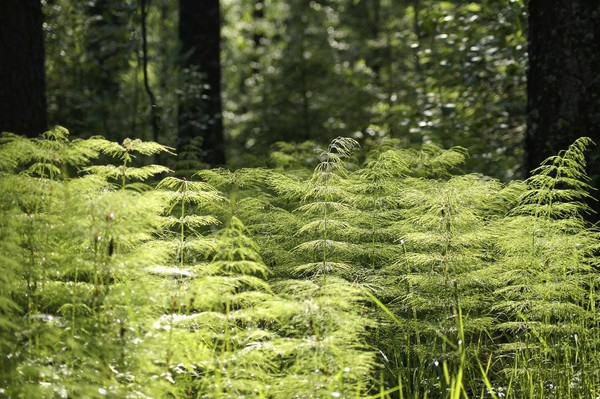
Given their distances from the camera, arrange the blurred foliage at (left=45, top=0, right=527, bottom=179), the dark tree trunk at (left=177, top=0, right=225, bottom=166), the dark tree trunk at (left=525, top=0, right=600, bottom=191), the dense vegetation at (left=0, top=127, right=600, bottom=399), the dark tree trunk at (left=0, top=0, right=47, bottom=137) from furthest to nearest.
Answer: the dark tree trunk at (left=177, top=0, right=225, bottom=166) < the blurred foliage at (left=45, top=0, right=527, bottom=179) < the dark tree trunk at (left=0, top=0, right=47, bottom=137) < the dark tree trunk at (left=525, top=0, right=600, bottom=191) < the dense vegetation at (left=0, top=127, right=600, bottom=399)

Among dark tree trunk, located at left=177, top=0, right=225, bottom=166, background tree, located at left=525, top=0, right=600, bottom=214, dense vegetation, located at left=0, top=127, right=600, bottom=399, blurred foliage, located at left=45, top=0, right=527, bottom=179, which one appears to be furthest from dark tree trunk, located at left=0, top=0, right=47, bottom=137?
background tree, located at left=525, top=0, right=600, bottom=214

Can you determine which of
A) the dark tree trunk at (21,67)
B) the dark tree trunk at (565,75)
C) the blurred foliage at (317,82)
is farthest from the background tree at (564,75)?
the dark tree trunk at (21,67)

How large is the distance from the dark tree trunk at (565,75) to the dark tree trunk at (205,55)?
3500 millimetres

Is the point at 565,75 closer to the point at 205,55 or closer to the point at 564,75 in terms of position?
the point at 564,75

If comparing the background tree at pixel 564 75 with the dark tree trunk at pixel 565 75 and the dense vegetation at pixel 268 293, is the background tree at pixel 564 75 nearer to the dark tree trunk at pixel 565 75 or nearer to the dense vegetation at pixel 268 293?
the dark tree trunk at pixel 565 75

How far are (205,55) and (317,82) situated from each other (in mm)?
2964

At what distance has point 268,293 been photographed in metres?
2.73

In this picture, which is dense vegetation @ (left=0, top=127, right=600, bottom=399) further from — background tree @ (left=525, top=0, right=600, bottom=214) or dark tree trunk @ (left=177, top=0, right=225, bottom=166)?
dark tree trunk @ (left=177, top=0, right=225, bottom=166)

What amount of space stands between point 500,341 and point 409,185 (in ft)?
3.25

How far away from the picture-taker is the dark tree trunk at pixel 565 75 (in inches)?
150

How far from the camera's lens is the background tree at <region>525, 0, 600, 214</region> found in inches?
150

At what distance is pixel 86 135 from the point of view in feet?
24.3

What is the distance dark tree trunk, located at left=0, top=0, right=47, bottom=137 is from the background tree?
3625 millimetres

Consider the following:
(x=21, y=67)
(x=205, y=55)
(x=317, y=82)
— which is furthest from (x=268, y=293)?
(x=317, y=82)
